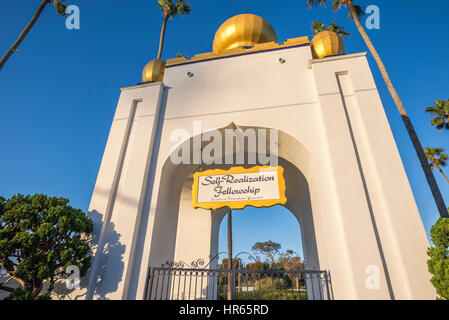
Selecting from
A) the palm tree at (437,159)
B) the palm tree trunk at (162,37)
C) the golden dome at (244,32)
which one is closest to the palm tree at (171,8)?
the palm tree trunk at (162,37)

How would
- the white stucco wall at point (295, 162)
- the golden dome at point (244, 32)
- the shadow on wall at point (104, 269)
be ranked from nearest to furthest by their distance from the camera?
the white stucco wall at point (295, 162) → the shadow on wall at point (104, 269) → the golden dome at point (244, 32)

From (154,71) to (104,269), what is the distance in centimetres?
639

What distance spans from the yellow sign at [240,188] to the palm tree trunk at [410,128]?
13.0ft

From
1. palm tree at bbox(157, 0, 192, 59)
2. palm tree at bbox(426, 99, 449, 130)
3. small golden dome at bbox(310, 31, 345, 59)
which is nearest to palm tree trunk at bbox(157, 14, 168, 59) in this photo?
palm tree at bbox(157, 0, 192, 59)

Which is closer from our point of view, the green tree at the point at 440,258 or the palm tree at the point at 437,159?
the green tree at the point at 440,258

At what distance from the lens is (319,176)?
567 cm

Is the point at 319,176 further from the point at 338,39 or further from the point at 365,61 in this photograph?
the point at 338,39

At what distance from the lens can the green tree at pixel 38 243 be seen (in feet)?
13.8

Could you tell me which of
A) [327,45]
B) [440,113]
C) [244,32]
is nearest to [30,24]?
[244,32]

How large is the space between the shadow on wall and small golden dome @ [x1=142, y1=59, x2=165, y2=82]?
4927 millimetres

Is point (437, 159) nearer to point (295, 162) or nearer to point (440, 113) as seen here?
point (440, 113)

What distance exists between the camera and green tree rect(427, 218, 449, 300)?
378 cm

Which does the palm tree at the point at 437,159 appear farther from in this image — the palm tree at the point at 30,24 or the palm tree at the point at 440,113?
the palm tree at the point at 30,24
